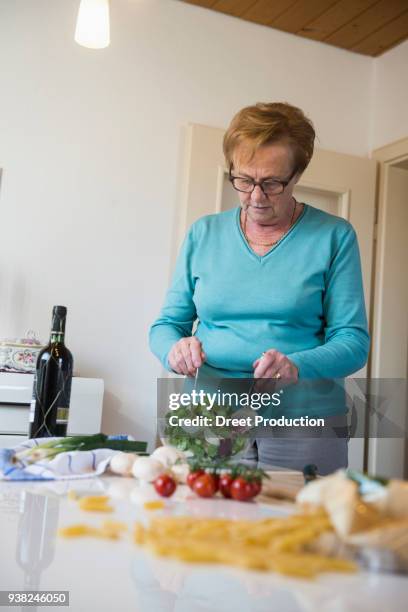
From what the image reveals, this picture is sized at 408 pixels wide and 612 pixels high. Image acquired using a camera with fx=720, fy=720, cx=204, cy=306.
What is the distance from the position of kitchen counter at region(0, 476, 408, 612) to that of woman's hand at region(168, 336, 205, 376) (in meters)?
0.47

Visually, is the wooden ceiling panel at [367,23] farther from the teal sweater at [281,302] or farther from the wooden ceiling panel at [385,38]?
the teal sweater at [281,302]

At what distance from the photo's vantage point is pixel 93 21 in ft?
7.09

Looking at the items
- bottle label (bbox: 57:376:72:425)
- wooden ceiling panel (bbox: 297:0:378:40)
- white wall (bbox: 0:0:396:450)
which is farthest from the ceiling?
bottle label (bbox: 57:376:72:425)

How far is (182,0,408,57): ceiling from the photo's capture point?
2.94m

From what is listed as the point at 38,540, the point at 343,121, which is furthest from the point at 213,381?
the point at 343,121

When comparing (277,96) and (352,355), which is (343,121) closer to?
(277,96)

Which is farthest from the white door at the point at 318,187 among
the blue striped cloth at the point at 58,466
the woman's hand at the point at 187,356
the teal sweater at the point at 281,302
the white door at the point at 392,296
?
the blue striped cloth at the point at 58,466

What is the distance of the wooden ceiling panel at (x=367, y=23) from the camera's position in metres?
2.91

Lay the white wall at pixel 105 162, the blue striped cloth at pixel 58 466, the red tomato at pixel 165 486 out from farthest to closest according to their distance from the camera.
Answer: the white wall at pixel 105 162
the blue striped cloth at pixel 58 466
the red tomato at pixel 165 486

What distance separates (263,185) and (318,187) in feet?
5.80

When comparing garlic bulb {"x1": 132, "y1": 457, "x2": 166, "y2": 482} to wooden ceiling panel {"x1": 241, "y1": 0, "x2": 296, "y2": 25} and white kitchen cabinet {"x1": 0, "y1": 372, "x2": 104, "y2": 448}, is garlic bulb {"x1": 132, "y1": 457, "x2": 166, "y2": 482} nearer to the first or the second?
white kitchen cabinet {"x1": 0, "y1": 372, "x2": 104, "y2": 448}

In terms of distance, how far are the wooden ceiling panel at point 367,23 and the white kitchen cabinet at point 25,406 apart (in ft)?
6.14

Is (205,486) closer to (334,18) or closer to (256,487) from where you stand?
(256,487)

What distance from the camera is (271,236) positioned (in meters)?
1.53
